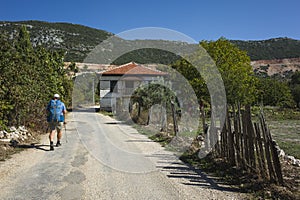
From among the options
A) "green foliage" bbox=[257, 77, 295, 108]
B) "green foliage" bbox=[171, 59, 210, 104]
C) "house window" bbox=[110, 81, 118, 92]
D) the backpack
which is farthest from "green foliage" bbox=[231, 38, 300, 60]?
the backpack

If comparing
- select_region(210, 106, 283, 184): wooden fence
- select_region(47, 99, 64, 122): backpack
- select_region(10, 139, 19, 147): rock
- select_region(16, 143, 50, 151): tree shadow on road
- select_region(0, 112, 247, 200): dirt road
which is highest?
select_region(47, 99, 64, 122): backpack

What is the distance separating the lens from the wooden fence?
5.25 meters

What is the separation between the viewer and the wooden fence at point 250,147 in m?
5.25

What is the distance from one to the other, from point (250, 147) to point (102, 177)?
3.17m

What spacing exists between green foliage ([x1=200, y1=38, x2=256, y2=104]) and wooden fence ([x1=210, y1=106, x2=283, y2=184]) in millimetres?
14060

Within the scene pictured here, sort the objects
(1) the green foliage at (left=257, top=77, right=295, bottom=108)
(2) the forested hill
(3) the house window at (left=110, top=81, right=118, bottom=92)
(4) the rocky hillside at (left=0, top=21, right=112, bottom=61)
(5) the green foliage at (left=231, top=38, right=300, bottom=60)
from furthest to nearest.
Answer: (5) the green foliage at (left=231, top=38, right=300, bottom=60)
(2) the forested hill
(4) the rocky hillside at (left=0, top=21, right=112, bottom=61)
(1) the green foliage at (left=257, top=77, right=295, bottom=108)
(3) the house window at (left=110, top=81, right=118, bottom=92)

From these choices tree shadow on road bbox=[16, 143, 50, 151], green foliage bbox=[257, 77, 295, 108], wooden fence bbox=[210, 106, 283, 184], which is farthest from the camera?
green foliage bbox=[257, 77, 295, 108]

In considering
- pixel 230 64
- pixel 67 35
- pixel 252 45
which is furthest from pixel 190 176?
pixel 67 35

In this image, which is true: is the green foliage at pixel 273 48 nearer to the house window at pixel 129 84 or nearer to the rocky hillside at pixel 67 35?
the rocky hillside at pixel 67 35

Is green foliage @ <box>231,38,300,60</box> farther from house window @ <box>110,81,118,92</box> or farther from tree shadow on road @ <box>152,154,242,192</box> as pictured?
tree shadow on road @ <box>152,154,242,192</box>

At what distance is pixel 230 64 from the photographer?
21.0 meters

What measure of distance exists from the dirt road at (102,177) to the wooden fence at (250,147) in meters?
0.82

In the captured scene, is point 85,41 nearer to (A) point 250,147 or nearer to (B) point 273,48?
(B) point 273,48

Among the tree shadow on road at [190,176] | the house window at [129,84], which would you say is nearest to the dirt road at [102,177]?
the tree shadow on road at [190,176]
